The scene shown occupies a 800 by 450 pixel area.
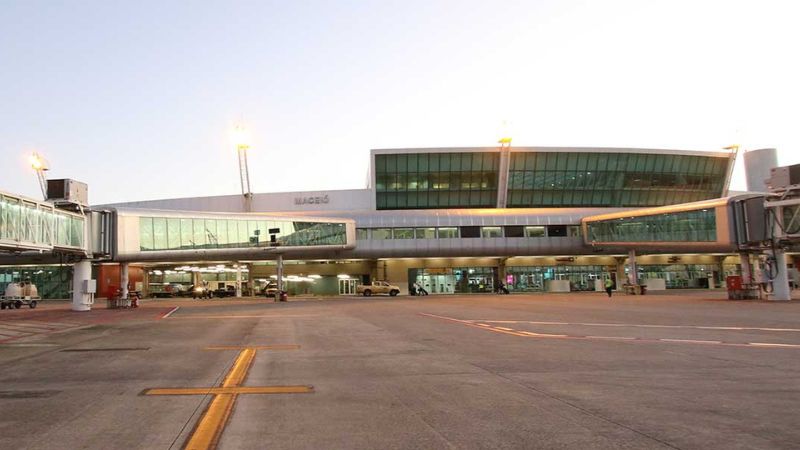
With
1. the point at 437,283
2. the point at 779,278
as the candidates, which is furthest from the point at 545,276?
the point at 779,278

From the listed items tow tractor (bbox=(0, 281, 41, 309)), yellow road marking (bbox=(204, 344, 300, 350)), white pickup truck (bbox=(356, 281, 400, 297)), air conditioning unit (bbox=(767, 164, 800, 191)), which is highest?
air conditioning unit (bbox=(767, 164, 800, 191))

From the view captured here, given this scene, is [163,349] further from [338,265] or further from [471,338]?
[338,265]

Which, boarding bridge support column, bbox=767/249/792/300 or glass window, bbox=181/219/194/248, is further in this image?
glass window, bbox=181/219/194/248

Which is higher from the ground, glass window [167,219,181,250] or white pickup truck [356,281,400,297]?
glass window [167,219,181,250]

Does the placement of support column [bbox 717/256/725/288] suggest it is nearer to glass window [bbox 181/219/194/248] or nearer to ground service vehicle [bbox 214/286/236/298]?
ground service vehicle [bbox 214/286/236/298]

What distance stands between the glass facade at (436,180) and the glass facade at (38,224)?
1651 inches

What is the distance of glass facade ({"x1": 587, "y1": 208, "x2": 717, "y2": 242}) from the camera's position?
4162 cm

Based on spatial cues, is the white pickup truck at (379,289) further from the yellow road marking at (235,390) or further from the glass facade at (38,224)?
the yellow road marking at (235,390)

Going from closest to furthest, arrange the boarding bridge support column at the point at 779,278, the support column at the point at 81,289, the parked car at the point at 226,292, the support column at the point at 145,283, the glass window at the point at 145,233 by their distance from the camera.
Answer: the boarding bridge support column at the point at 779,278, the support column at the point at 81,289, the glass window at the point at 145,233, the parked car at the point at 226,292, the support column at the point at 145,283

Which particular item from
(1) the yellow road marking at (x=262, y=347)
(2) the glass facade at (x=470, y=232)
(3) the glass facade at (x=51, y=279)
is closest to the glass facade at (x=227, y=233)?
(2) the glass facade at (x=470, y=232)

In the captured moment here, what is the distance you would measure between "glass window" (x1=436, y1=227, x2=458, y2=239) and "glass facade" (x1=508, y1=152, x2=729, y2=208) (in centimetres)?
1102

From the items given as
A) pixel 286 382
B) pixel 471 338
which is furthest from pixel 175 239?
pixel 286 382

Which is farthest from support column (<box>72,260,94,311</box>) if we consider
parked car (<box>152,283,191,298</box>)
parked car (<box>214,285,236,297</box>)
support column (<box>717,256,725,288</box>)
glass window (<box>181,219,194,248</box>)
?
support column (<box>717,256,725,288</box>)

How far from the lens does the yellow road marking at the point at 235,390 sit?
8875 mm
